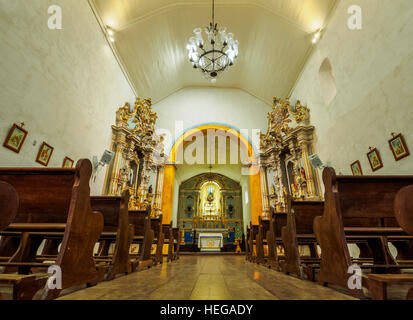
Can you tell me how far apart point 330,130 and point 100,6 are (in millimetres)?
7074

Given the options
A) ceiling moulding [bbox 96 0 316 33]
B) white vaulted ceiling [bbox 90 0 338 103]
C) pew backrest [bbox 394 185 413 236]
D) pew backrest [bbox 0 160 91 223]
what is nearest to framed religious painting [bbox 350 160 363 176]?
pew backrest [bbox 394 185 413 236]

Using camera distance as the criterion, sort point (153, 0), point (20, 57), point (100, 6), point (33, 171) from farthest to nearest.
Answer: point (153, 0) → point (100, 6) → point (20, 57) → point (33, 171)

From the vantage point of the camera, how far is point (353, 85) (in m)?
5.00

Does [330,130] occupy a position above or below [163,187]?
above

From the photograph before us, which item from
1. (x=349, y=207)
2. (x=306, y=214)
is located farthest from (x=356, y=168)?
(x=349, y=207)

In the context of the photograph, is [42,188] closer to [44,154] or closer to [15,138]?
[15,138]

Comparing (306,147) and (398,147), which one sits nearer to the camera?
(398,147)

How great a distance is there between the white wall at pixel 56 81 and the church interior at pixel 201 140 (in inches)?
1.4

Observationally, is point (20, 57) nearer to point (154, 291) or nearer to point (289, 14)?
point (154, 291)

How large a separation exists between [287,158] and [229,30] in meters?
4.95

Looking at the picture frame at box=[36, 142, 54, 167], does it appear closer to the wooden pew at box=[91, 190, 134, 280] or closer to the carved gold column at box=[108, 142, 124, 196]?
the wooden pew at box=[91, 190, 134, 280]

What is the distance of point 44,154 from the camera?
420 centimetres

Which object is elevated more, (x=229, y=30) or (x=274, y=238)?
(x=229, y=30)
